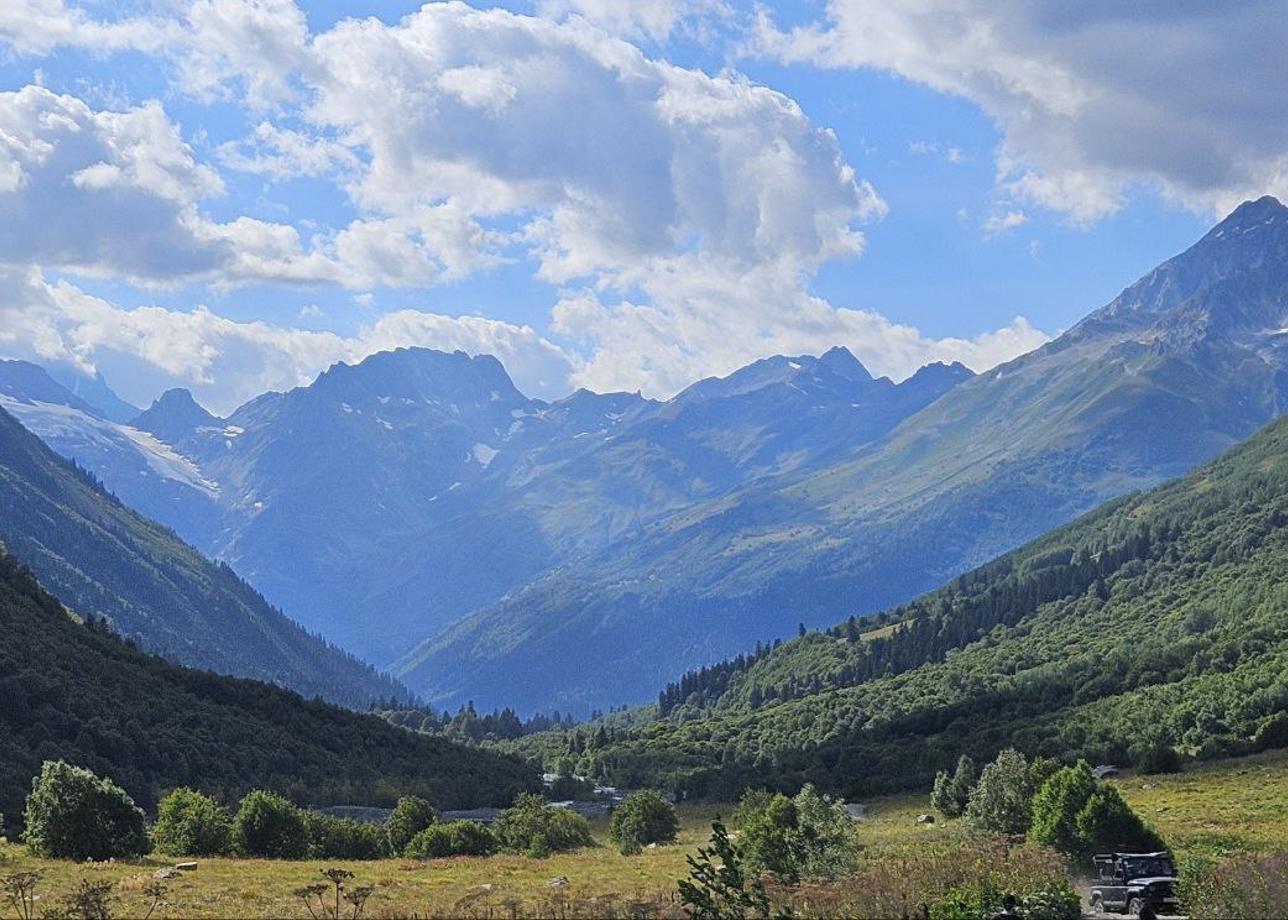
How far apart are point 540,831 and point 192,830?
93.1ft

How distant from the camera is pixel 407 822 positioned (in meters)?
88.3

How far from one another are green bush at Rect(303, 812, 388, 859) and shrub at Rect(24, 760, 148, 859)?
467 inches

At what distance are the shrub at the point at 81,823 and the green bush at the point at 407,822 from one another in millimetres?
22720

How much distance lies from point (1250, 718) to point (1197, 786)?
52345mm

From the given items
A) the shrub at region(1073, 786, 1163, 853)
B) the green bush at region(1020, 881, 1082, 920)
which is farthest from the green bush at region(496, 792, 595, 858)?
the green bush at region(1020, 881, 1082, 920)

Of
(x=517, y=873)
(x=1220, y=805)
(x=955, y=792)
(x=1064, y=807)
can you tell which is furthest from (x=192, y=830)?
(x=955, y=792)

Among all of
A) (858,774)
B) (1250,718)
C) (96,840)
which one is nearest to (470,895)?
(96,840)

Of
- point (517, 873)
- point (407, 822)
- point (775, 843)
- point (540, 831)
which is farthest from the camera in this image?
point (540, 831)

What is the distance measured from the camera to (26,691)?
147250 millimetres

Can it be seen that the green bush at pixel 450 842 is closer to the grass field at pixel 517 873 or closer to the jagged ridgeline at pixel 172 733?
the grass field at pixel 517 873

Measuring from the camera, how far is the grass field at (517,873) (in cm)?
4391

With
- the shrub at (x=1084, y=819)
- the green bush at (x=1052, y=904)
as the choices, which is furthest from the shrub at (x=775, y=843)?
the green bush at (x=1052, y=904)

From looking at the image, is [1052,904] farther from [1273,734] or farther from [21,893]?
[1273,734]

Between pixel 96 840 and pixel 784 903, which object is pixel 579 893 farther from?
pixel 96 840
